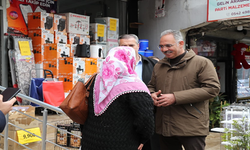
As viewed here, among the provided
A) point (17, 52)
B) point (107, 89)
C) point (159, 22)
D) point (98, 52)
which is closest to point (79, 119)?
point (107, 89)

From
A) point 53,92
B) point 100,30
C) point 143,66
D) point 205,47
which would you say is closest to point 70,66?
point 53,92

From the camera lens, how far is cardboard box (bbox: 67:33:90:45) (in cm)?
821

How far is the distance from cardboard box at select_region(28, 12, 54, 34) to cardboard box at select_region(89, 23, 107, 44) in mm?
1398

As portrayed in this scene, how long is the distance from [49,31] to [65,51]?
2.14 feet

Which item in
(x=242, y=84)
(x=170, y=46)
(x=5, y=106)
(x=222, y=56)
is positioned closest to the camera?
(x=5, y=106)

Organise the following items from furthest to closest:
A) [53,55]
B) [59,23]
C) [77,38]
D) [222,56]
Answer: [222,56] < [77,38] < [59,23] < [53,55]

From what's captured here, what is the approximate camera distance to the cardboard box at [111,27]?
910cm

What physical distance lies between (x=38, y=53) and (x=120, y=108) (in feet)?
20.0

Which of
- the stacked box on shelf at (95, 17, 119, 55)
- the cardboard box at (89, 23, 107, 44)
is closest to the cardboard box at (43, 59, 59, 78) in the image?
the cardboard box at (89, 23, 107, 44)

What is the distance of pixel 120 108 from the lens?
2154mm

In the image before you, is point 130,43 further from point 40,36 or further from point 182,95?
point 40,36

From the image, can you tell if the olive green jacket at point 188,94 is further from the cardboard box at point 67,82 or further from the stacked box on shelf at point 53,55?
the stacked box on shelf at point 53,55

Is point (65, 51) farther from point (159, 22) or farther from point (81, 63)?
point (159, 22)

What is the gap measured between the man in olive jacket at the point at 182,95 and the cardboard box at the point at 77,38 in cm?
559
